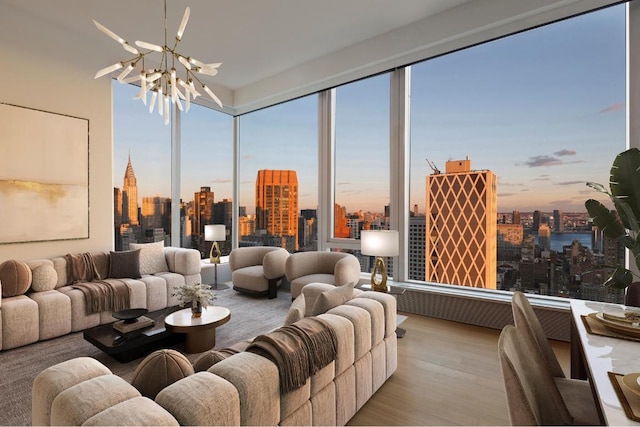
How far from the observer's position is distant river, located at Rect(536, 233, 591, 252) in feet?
11.0

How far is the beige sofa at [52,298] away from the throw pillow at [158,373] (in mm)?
2706

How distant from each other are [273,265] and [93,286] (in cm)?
216

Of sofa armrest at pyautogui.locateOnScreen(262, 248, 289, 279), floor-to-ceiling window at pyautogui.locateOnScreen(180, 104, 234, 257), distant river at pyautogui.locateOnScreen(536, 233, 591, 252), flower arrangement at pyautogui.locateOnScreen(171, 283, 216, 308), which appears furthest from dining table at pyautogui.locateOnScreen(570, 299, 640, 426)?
floor-to-ceiling window at pyautogui.locateOnScreen(180, 104, 234, 257)

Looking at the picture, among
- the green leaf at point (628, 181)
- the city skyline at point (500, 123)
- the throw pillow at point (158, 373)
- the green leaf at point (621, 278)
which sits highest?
the city skyline at point (500, 123)

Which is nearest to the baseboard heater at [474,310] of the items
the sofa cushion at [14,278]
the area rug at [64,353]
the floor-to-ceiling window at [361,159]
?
the floor-to-ceiling window at [361,159]

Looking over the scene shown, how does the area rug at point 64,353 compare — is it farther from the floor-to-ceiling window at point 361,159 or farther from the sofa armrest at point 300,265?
the floor-to-ceiling window at point 361,159

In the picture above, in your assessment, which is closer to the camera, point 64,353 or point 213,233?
point 64,353

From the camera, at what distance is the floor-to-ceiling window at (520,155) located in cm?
330

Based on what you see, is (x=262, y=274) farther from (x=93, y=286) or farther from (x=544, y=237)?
(x=544, y=237)

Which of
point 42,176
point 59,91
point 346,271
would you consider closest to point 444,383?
point 346,271

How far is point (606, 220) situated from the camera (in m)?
2.17

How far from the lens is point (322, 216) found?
5242 mm

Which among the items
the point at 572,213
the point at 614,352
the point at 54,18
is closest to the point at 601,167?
the point at 572,213

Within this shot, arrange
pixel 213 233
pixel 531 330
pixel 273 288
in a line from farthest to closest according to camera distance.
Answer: pixel 213 233
pixel 273 288
pixel 531 330
